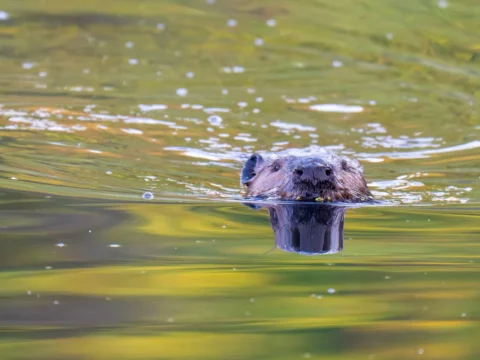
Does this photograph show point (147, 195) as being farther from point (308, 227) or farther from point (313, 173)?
point (308, 227)

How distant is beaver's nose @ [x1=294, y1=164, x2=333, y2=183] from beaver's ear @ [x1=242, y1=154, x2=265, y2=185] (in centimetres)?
122

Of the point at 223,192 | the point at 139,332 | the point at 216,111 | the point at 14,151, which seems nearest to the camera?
the point at 139,332

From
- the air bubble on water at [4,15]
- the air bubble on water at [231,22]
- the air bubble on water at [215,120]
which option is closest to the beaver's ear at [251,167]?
the air bubble on water at [215,120]

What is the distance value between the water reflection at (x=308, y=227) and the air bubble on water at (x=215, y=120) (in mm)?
3708

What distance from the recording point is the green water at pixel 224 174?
11.2ft

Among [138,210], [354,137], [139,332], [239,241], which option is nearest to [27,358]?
[139,332]

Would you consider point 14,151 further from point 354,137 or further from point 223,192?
point 354,137

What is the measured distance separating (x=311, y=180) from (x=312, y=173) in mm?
43

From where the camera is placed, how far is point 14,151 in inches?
312

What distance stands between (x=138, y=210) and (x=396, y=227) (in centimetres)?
142

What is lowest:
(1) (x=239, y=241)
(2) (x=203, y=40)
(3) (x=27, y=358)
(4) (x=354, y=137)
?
(3) (x=27, y=358)

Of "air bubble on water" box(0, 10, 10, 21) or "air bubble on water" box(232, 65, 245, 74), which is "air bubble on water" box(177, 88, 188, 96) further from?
"air bubble on water" box(0, 10, 10, 21)

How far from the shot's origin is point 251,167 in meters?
7.27

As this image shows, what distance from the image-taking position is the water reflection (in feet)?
15.5
